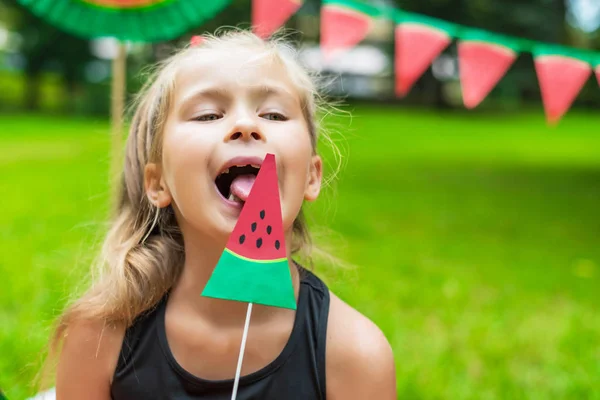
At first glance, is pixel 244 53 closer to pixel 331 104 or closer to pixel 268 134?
pixel 268 134

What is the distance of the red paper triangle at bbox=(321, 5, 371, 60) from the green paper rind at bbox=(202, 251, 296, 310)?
190 centimetres

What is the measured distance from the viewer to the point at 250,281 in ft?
4.02

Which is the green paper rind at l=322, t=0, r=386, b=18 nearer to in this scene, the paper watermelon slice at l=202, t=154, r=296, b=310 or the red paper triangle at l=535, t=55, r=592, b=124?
the red paper triangle at l=535, t=55, r=592, b=124

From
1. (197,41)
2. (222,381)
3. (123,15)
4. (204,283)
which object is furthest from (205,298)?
(123,15)

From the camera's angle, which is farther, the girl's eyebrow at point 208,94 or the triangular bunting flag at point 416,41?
the triangular bunting flag at point 416,41

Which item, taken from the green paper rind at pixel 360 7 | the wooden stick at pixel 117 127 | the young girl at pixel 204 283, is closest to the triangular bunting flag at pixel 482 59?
the green paper rind at pixel 360 7

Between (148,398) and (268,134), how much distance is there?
62 centimetres

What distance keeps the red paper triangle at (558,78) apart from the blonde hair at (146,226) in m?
1.55

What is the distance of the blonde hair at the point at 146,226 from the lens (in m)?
1.54

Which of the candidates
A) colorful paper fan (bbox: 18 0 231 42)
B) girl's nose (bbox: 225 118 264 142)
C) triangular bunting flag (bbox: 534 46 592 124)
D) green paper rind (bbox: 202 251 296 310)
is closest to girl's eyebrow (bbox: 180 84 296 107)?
girl's nose (bbox: 225 118 264 142)

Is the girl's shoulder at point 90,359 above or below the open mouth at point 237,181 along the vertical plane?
below

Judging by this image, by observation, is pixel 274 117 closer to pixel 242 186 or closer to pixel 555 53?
pixel 242 186

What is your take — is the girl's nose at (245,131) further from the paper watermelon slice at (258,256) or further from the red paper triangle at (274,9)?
the red paper triangle at (274,9)

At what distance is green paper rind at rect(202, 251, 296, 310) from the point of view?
47.5 inches
